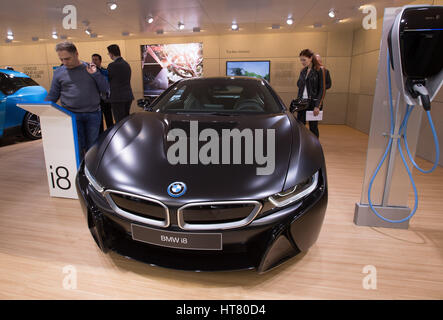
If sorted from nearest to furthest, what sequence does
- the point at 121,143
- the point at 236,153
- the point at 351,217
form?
the point at 236,153
the point at 121,143
the point at 351,217

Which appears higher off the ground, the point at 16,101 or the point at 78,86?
the point at 78,86

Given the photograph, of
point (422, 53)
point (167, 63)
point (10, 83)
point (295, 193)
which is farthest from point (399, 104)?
point (167, 63)

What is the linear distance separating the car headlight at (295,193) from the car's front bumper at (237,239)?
0.08ft

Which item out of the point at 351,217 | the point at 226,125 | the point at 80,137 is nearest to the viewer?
the point at 226,125

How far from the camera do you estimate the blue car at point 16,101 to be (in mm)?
4367

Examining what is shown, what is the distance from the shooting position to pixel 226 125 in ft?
5.48

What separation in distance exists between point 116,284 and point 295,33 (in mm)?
7344

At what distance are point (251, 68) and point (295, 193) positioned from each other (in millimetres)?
6791

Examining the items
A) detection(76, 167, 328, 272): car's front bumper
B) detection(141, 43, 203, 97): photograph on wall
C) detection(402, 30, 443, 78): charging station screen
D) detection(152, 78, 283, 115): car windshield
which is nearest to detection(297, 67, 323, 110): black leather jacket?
detection(152, 78, 283, 115): car windshield

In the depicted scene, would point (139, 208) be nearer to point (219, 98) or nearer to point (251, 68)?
point (219, 98)

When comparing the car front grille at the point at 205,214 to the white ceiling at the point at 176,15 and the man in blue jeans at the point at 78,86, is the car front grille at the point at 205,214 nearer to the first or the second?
the man in blue jeans at the point at 78,86

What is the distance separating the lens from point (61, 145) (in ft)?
7.75
